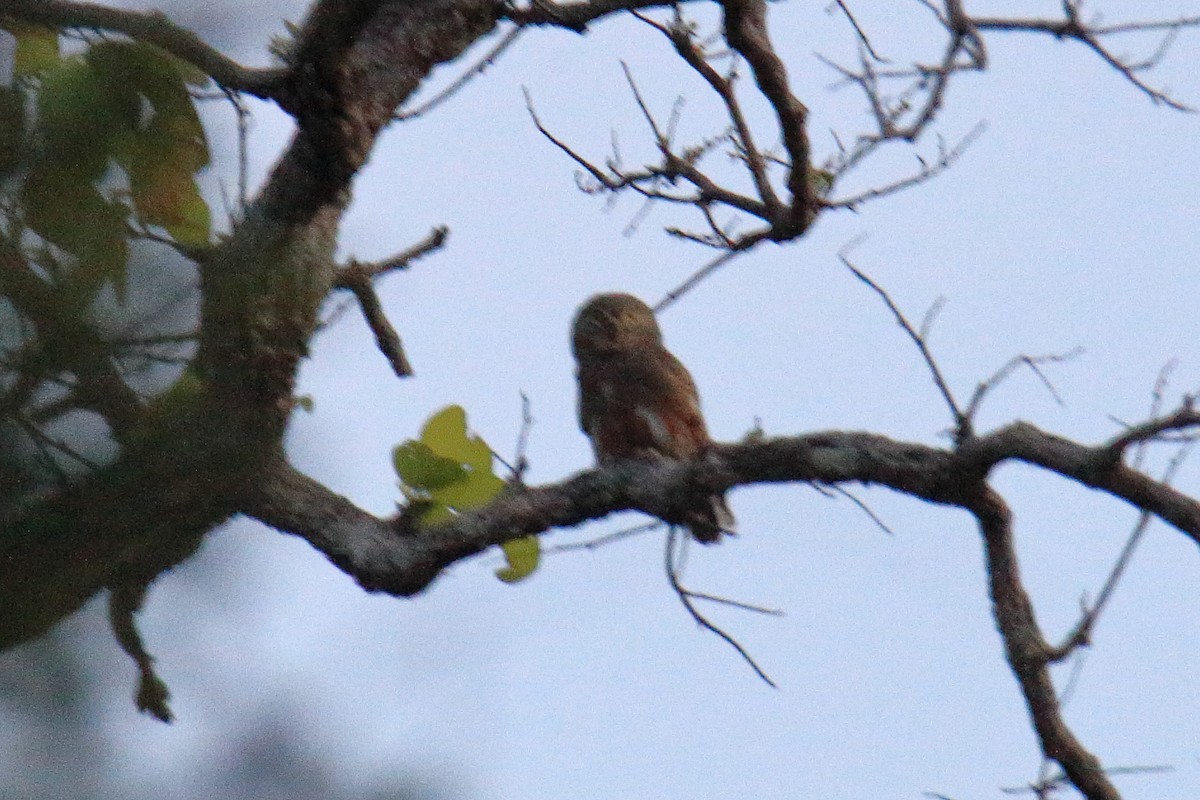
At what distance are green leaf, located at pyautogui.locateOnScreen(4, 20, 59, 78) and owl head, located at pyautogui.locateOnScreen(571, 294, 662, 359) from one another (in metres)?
3.52

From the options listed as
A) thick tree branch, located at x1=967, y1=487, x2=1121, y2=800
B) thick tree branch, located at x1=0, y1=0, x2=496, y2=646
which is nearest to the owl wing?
thick tree branch, located at x1=967, y1=487, x2=1121, y2=800

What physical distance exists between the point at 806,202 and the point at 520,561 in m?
1.19

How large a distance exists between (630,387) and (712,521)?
4.26 ft

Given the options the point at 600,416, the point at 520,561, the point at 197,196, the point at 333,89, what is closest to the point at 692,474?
the point at 520,561

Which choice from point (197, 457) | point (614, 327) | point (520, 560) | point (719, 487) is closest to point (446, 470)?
point (520, 560)

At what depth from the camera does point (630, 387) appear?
15.0 feet

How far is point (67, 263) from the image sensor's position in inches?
41.4

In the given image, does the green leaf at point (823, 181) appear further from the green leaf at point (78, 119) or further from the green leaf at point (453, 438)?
the green leaf at point (78, 119)

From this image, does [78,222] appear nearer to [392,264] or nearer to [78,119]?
[78,119]

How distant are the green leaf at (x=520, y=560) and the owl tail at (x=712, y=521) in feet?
1.22

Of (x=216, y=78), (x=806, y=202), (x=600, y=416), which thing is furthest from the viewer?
(x=600, y=416)

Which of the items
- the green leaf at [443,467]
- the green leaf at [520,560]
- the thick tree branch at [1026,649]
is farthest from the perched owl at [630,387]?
the thick tree branch at [1026,649]

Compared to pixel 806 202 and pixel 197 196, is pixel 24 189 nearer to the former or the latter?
pixel 197 196

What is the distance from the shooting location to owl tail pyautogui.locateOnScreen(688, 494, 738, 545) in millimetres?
3114
